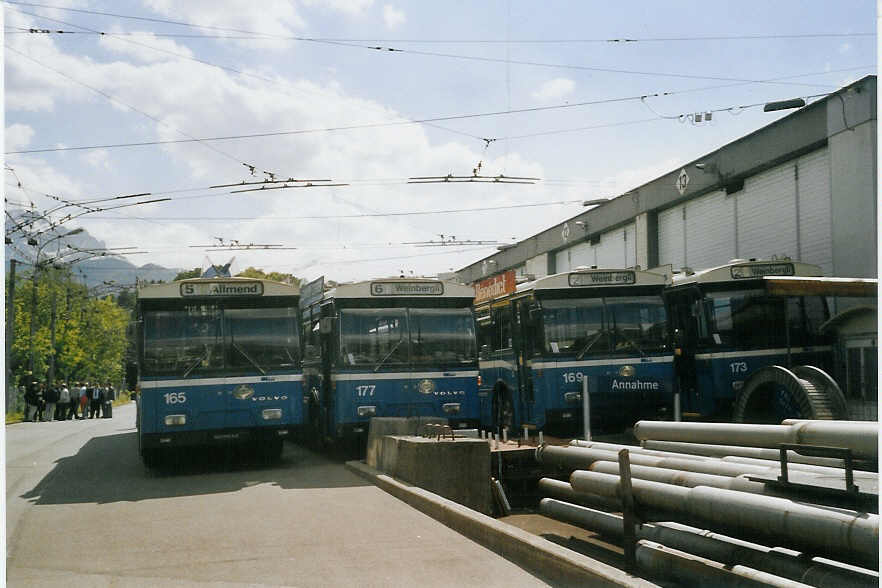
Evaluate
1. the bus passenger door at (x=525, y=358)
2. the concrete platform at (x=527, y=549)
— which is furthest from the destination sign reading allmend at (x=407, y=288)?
the concrete platform at (x=527, y=549)

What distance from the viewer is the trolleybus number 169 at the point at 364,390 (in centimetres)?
1612

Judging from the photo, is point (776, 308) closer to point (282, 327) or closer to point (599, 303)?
point (599, 303)

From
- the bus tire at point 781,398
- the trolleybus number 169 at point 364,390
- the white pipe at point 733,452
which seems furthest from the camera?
the trolleybus number 169 at point 364,390

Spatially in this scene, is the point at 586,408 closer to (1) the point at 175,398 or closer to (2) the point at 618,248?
(1) the point at 175,398

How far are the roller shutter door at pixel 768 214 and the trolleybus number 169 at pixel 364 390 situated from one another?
12.6 meters

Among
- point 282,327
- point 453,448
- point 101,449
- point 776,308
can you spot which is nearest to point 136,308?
point 282,327

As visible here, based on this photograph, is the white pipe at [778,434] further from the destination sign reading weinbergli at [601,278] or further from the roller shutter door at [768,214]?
the roller shutter door at [768,214]

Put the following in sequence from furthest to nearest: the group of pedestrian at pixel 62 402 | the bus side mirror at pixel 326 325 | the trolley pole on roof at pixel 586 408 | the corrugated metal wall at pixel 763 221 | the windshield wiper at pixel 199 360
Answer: the group of pedestrian at pixel 62 402 < the corrugated metal wall at pixel 763 221 < the bus side mirror at pixel 326 325 < the trolley pole on roof at pixel 586 408 < the windshield wiper at pixel 199 360

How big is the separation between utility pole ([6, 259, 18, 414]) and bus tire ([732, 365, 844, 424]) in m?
25.9

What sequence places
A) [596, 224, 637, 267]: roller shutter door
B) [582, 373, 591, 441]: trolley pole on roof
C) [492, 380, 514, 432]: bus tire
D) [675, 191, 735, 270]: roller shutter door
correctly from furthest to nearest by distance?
[596, 224, 637, 267]: roller shutter door
[675, 191, 735, 270]: roller shutter door
[492, 380, 514, 432]: bus tire
[582, 373, 591, 441]: trolley pole on roof


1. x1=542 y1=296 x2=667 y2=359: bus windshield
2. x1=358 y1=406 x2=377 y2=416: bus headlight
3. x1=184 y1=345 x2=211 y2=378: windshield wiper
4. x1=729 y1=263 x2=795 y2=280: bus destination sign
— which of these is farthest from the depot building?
x1=184 y1=345 x2=211 y2=378: windshield wiper

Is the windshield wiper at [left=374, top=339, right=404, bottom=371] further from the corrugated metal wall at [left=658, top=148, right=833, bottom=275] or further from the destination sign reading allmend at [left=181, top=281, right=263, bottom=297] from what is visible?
the corrugated metal wall at [left=658, top=148, right=833, bottom=275]

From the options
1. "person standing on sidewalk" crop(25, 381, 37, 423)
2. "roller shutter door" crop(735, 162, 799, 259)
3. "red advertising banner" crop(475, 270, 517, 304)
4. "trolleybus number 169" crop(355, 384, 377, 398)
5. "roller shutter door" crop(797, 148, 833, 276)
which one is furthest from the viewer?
"person standing on sidewalk" crop(25, 381, 37, 423)

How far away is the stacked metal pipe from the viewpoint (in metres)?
5.98
